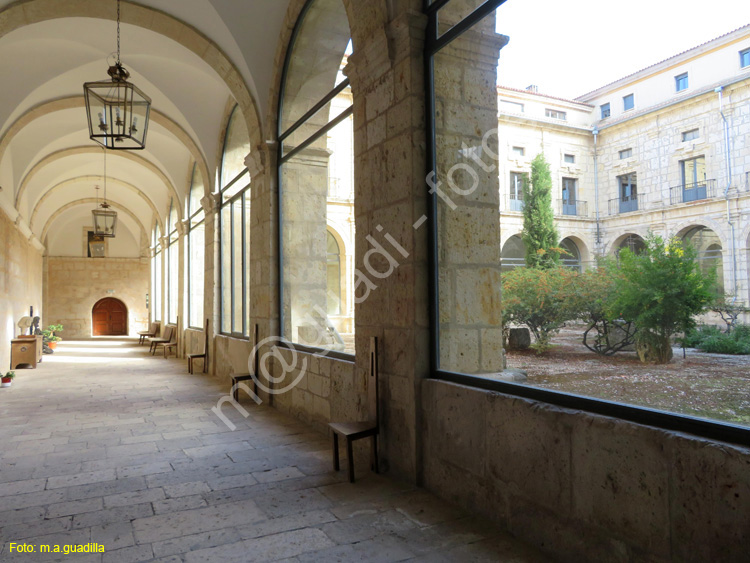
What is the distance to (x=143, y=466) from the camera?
3.65 metres

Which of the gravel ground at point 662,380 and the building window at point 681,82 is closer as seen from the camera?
the gravel ground at point 662,380

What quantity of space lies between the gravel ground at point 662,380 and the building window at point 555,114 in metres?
1.06

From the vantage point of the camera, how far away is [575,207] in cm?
253

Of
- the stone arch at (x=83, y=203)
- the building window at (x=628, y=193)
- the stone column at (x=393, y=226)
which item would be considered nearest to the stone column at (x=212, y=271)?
the stone column at (x=393, y=226)

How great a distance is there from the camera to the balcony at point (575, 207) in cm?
253

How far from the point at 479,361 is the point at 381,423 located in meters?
0.81

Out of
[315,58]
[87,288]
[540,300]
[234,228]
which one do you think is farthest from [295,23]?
[87,288]

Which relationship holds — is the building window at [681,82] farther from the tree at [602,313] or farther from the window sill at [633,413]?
the window sill at [633,413]

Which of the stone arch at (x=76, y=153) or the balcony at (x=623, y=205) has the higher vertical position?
the stone arch at (x=76, y=153)

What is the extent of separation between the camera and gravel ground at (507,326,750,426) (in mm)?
1759

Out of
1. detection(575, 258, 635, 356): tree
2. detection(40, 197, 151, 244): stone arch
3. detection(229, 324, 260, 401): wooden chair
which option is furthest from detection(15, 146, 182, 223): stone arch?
detection(575, 258, 635, 356): tree

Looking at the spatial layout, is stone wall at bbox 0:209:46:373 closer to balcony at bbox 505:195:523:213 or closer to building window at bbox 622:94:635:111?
balcony at bbox 505:195:523:213

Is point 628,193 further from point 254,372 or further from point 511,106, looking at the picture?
point 254,372

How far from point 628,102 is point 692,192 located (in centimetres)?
64
